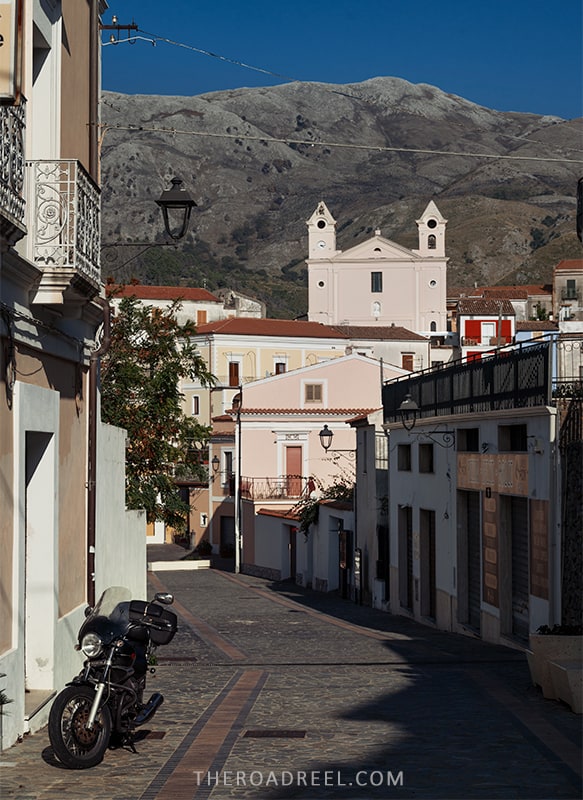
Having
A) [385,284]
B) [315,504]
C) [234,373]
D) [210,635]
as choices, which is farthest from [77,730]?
[385,284]

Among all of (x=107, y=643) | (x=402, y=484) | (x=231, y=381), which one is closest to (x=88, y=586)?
(x=107, y=643)

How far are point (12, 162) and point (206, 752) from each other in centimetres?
496

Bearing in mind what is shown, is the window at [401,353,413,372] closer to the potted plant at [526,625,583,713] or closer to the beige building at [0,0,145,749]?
the beige building at [0,0,145,749]

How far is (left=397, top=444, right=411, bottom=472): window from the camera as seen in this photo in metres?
28.6

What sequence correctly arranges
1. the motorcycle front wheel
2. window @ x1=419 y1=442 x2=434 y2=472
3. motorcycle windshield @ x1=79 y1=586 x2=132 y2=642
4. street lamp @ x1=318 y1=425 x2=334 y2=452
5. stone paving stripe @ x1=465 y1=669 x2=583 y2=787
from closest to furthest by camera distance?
the motorcycle front wheel < stone paving stripe @ x1=465 y1=669 x2=583 y2=787 < motorcycle windshield @ x1=79 y1=586 x2=132 y2=642 < window @ x1=419 y1=442 x2=434 y2=472 < street lamp @ x1=318 y1=425 x2=334 y2=452

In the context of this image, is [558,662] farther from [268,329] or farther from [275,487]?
[268,329]

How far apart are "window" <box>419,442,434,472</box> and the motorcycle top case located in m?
16.5

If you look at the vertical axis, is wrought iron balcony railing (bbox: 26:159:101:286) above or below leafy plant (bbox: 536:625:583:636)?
above

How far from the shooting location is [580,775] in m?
8.80

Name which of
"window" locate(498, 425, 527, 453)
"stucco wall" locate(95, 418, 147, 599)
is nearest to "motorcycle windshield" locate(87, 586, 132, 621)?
"stucco wall" locate(95, 418, 147, 599)

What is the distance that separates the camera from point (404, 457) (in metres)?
29.0

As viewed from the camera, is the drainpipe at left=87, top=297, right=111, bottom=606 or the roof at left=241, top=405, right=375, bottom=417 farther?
the roof at left=241, top=405, right=375, bottom=417

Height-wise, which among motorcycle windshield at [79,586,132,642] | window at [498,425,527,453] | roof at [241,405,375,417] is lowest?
motorcycle windshield at [79,586,132,642]

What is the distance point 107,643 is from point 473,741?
10.5 ft
